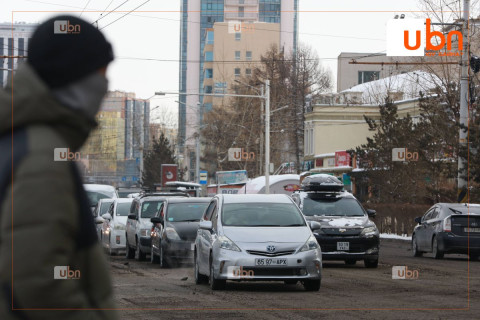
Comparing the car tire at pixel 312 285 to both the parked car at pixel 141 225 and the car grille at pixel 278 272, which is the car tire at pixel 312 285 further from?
the parked car at pixel 141 225

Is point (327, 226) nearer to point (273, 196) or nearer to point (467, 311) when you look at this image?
point (273, 196)

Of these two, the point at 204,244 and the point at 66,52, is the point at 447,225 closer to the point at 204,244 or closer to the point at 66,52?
the point at 204,244

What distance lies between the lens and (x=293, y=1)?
19600cm

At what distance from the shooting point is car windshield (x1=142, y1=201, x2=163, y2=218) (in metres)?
28.0

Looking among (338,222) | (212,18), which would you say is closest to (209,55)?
(212,18)

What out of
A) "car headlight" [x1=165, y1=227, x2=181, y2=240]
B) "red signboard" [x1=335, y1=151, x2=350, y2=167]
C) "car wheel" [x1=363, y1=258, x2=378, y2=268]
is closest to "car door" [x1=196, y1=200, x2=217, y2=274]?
"car headlight" [x1=165, y1=227, x2=181, y2=240]

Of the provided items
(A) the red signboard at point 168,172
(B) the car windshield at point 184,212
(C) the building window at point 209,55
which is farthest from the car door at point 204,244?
(C) the building window at point 209,55

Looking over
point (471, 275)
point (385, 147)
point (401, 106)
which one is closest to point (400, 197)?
point (385, 147)

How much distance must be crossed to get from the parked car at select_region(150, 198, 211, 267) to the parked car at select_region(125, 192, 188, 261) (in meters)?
1.96

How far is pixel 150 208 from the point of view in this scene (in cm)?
2834

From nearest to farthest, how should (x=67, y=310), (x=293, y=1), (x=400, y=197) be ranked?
1. (x=67, y=310)
2. (x=400, y=197)
3. (x=293, y=1)

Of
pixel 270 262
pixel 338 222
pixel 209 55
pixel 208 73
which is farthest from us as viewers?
pixel 209 55

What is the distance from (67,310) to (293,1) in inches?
7708

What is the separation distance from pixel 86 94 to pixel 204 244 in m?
14.7
